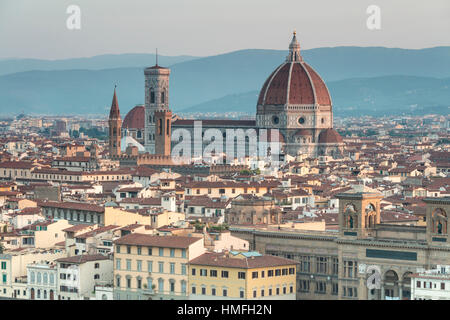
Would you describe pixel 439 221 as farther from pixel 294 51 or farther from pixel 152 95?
pixel 152 95

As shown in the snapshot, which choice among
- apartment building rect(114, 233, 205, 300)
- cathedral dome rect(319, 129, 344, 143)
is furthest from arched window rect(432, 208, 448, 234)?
cathedral dome rect(319, 129, 344, 143)

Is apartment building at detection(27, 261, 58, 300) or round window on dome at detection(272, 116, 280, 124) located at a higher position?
round window on dome at detection(272, 116, 280, 124)

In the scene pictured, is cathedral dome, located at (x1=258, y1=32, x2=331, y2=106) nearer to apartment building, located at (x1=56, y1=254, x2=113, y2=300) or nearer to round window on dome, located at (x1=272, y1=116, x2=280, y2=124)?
round window on dome, located at (x1=272, y1=116, x2=280, y2=124)

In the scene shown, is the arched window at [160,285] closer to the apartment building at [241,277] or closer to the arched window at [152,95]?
the apartment building at [241,277]

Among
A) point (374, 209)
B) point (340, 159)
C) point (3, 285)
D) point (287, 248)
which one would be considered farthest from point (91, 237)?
point (340, 159)

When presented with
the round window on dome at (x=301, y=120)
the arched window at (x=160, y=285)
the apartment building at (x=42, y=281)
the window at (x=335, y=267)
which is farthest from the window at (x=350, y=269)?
the round window on dome at (x=301, y=120)
